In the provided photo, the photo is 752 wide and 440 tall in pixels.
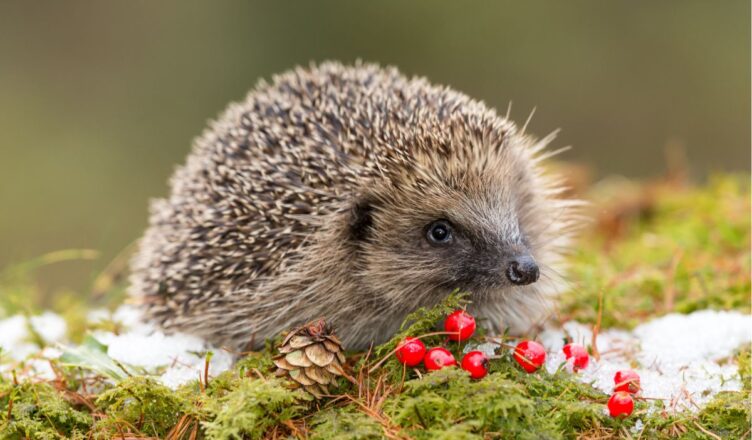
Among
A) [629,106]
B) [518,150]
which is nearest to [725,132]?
[629,106]

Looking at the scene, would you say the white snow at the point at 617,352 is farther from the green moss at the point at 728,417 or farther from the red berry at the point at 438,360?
the red berry at the point at 438,360

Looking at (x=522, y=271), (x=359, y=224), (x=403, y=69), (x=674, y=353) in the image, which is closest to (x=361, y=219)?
(x=359, y=224)

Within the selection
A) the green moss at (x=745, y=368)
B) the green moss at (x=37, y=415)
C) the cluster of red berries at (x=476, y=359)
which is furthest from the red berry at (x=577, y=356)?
the green moss at (x=37, y=415)

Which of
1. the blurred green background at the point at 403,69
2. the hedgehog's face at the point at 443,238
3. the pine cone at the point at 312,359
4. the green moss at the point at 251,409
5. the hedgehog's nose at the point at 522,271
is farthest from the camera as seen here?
the blurred green background at the point at 403,69

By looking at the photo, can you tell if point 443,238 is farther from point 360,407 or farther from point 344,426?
point 344,426

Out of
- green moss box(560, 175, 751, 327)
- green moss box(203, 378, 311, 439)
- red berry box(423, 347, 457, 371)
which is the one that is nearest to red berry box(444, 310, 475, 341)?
red berry box(423, 347, 457, 371)

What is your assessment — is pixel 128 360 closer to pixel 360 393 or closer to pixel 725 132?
pixel 360 393

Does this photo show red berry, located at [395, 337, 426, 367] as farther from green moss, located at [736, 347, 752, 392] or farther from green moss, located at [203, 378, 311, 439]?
green moss, located at [736, 347, 752, 392]

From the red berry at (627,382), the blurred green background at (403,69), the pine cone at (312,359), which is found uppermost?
the blurred green background at (403,69)
